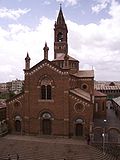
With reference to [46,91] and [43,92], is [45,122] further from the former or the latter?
[46,91]

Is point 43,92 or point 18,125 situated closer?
point 43,92

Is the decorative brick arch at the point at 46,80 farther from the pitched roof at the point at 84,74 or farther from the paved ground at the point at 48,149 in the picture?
the pitched roof at the point at 84,74

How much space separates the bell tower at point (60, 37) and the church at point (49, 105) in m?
15.0

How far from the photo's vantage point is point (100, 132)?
1517 inches

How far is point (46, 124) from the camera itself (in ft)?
131

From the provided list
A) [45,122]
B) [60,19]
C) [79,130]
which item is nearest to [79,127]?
[79,130]

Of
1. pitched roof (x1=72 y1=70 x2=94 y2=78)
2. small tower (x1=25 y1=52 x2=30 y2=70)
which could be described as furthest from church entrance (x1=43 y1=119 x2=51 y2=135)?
pitched roof (x1=72 y1=70 x2=94 y2=78)

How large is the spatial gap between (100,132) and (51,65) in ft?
41.4

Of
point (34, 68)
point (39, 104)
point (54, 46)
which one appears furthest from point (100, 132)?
point (54, 46)

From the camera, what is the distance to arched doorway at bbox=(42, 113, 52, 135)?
39.6 m

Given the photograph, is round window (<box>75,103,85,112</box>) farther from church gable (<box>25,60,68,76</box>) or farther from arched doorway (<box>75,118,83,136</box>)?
church gable (<box>25,60,68,76</box>)

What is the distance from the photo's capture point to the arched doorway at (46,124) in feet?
130

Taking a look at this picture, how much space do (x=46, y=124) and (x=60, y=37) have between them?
2211 centimetres

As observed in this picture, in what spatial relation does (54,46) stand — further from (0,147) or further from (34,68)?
(0,147)
